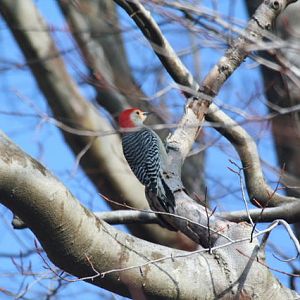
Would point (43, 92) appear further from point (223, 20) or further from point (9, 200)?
point (9, 200)

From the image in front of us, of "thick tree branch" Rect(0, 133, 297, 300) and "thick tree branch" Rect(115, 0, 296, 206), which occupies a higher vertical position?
"thick tree branch" Rect(115, 0, 296, 206)

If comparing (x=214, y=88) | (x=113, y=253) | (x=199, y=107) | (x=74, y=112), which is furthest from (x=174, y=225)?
(x=74, y=112)

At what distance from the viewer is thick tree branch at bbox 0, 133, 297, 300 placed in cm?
263

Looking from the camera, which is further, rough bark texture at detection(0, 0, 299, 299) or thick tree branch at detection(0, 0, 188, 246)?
thick tree branch at detection(0, 0, 188, 246)

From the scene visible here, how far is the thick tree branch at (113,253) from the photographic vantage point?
8.64ft

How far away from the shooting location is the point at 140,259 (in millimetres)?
2971

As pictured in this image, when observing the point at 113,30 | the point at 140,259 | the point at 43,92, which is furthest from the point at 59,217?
the point at 113,30

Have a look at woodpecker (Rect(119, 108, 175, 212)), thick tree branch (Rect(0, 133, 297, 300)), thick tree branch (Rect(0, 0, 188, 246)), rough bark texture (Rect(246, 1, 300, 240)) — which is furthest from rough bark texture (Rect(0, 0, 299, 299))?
thick tree branch (Rect(0, 0, 188, 246))

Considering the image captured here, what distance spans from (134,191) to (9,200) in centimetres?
424

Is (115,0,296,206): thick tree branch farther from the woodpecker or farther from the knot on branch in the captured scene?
the woodpecker

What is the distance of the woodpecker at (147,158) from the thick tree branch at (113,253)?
71 centimetres

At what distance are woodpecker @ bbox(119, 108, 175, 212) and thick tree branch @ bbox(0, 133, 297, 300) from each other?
2.33 ft

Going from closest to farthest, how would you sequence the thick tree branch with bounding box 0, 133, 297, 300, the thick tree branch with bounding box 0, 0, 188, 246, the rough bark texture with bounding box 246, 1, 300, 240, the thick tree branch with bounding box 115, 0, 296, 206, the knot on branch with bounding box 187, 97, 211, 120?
the thick tree branch with bounding box 0, 133, 297, 300 < the thick tree branch with bounding box 115, 0, 296, 206 < the knot on branch with bounding box 187, 97, 211, 120 < the rough bark texture with bounding box 246, 1, 300, 240 < the thick tree branch with bounding box 0, 0, 188, 246

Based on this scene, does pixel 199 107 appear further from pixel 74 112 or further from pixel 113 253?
pixel 74 112
